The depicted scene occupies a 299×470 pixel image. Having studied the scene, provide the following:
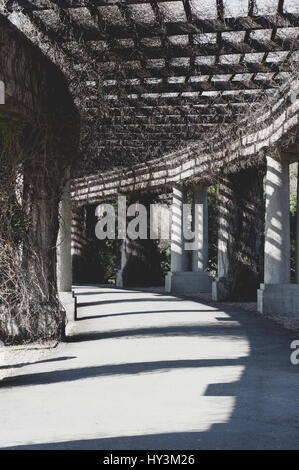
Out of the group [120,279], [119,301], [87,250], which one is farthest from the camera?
[87,250]

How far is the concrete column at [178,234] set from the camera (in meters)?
24.7

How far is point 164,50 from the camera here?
12.2 m

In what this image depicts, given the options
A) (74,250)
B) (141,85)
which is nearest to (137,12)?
(141,85)

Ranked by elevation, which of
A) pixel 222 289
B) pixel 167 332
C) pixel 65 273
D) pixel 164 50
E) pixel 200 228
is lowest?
pixel 167 332

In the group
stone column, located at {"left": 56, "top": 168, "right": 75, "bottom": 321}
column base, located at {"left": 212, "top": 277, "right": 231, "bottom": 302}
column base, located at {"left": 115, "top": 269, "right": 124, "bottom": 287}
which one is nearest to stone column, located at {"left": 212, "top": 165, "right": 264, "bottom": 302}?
column base, located at {"left": 212, "top": 277, "right": 231, "bottom": 302}

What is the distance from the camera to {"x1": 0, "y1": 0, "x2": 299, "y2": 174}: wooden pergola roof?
10578mm

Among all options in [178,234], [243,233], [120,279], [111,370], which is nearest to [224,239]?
[243,233]

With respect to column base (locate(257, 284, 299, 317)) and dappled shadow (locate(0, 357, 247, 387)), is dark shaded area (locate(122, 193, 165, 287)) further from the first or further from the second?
dappled shadow (locate(0, 357, 247, 387))

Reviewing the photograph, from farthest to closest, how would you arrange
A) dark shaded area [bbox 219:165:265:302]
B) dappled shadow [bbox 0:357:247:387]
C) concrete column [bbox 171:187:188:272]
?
concrete column [bbox 171:187:188:272] → dark shaded area [bbox 219:165:265:302] → dappled shadow [bbox 0:357:247:387]

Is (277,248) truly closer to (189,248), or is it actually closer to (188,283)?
(188,283)

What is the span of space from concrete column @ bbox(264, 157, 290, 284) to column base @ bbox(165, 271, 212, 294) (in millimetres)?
8301

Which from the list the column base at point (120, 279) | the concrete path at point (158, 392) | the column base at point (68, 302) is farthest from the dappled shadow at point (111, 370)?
the column base at point (120, 279)

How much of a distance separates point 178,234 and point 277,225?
9052 millimetres

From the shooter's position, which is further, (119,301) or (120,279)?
(120,279)
